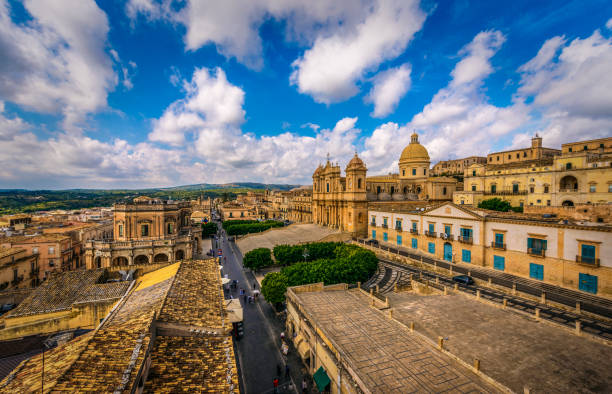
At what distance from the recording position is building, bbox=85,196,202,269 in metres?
30.5

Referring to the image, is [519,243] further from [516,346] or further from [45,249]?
[45,249]

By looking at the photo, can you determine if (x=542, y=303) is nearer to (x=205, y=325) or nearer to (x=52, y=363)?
(x=205, y=325)

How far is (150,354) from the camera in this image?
9.70 meters

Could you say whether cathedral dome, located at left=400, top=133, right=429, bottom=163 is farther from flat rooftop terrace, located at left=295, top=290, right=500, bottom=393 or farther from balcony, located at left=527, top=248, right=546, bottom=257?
flat rooftop terrace, located at left=295, top=290, right=500, bottom=393

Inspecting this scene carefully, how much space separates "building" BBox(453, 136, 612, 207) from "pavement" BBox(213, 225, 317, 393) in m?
38.2

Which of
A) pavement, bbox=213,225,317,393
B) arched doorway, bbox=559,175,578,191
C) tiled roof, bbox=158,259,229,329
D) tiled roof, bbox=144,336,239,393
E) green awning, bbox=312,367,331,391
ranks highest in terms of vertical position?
arched doorway, bbox=559,175,578,191

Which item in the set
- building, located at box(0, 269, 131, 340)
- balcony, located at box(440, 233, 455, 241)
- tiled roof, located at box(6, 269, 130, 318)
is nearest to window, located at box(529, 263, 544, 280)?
balcony, located at box(440, 233, 455, 241)

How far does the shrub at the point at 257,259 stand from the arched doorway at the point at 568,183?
1915 inches

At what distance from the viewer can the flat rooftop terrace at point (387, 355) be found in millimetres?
9930

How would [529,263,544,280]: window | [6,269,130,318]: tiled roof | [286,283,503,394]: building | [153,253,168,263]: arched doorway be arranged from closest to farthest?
[286,283,503,394]: building, [6,269,130,318]: tiled roof, [529,263,544,280]: window, [153,253,168,263]: arched doorway

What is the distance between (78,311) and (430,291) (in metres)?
25.3

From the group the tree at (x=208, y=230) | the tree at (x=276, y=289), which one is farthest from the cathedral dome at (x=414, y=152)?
the tree at (x=208, y=230)

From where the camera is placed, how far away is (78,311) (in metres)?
16.6

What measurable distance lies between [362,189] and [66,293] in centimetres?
4004
